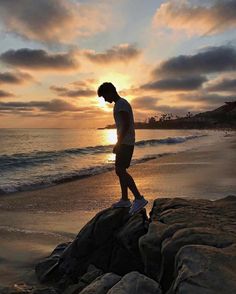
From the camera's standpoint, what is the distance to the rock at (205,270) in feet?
10.9

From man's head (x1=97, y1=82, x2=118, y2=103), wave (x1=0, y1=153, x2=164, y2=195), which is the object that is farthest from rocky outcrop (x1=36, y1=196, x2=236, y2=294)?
wave (x1=0, y1=153, x2=164, y2=195)

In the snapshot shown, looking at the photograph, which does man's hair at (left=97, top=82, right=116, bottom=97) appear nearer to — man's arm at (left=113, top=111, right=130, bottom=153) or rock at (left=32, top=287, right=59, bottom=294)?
man's arm at (left=113, top=111, right=130, bottom=153)

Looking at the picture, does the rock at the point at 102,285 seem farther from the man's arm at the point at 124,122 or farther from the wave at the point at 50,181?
the wave at the point at 50,181

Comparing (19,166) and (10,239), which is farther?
(19,166)

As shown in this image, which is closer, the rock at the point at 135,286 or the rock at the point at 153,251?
the rock at the point at 135,286

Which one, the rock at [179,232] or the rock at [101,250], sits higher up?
the rock at [179,232]

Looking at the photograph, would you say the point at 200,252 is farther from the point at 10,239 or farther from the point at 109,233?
the point at 10,239

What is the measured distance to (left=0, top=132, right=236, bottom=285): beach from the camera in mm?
7527

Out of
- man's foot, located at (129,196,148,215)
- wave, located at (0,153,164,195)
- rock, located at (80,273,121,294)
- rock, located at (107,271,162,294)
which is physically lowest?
wave, located at (0,153,164,195)

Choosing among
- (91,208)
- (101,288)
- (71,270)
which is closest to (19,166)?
(91,208)

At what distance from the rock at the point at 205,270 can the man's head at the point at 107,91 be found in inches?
142

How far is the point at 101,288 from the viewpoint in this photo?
456 centimetres

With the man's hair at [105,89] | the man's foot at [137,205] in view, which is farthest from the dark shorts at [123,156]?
the man's hair at [105,89]

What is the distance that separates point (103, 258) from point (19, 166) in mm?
19588
